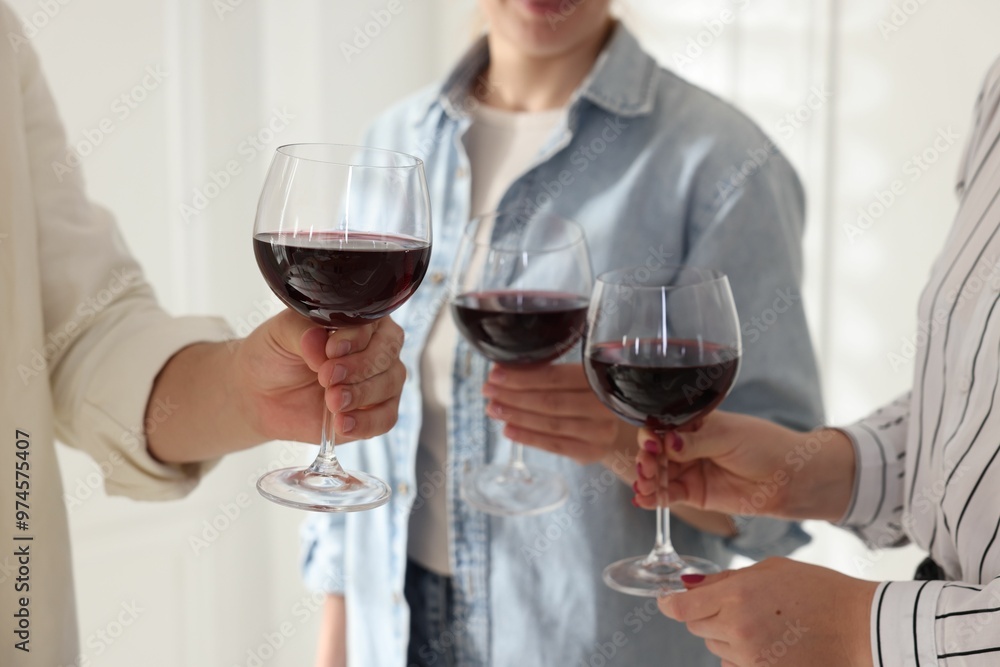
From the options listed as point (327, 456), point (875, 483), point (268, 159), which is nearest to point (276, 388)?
point (327, 456)

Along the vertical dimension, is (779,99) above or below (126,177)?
above

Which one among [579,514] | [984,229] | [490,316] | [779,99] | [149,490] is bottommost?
[579,514]

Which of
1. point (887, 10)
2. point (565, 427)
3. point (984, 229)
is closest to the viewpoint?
point (984, 229)

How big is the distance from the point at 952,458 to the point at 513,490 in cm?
58

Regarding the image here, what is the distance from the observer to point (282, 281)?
0.86 meters

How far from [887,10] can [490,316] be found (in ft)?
5.89

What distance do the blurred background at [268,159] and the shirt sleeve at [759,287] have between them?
0.88 metres

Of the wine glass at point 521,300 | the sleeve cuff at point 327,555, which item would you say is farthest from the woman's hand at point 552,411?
the sleeve cuff at point 327,555

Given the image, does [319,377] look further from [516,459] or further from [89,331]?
[516,459]

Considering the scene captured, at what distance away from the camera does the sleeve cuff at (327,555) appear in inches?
73.4

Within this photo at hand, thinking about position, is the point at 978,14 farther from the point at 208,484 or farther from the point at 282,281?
the point at 208,484

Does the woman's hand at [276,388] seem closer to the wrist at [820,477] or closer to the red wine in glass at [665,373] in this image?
the red wine in glass at [665,373]

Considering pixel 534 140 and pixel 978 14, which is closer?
pixel 534 140

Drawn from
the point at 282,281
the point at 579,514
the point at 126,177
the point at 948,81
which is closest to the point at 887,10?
the point at 948,81
